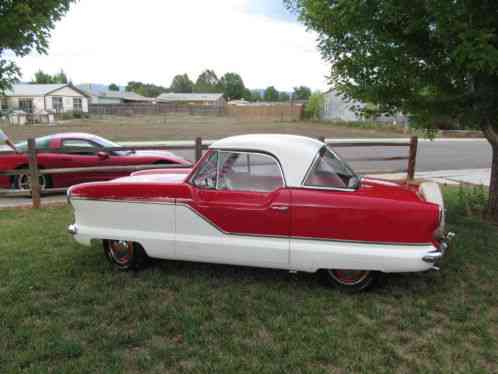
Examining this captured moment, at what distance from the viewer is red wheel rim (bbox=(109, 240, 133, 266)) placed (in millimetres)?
5008

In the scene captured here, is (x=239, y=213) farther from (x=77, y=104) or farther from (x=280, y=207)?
(x=77, y=104)

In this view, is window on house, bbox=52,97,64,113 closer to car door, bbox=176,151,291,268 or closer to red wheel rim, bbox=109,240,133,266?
red wheel rim, bbox=109,240,133,266

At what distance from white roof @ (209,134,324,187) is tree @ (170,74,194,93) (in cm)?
15057

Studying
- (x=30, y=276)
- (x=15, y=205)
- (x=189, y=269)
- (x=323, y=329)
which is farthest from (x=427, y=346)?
(x=15, y=205)

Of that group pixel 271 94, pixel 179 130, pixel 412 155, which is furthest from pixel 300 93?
pixel 412 155

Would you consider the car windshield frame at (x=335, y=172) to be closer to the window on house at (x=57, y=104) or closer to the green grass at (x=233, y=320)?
the green grass at (x=233, y=320)

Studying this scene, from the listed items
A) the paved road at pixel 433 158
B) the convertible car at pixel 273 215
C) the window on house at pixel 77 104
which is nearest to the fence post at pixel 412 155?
the paved road at pixel 433 158

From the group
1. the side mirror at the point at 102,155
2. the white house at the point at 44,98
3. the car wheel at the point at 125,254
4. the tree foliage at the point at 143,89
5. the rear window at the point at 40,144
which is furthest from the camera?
the tree foliage at the point at 143,89

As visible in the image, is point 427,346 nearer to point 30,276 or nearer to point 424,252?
point 424,252

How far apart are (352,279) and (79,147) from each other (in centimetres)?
664

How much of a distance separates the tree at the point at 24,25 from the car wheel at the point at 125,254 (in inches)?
78.9

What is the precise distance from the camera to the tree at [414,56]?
569 centimetres

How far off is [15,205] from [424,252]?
7.58 meters

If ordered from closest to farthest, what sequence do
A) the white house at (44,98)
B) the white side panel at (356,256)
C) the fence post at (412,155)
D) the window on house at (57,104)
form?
the white side panel at (356,256), the fence post at (412,155), the white house at (44,98), the window on house at (57,104)
